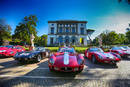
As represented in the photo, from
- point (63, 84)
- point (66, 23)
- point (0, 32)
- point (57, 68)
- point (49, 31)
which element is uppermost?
point (66, 23)

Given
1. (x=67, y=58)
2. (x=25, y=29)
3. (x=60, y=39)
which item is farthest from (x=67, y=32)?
(x=67, y=58)

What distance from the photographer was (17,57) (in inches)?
151

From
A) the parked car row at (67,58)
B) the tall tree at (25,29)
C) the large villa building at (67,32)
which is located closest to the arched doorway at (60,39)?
the large villa building at (67,32)

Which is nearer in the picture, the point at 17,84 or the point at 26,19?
the point at 17,84

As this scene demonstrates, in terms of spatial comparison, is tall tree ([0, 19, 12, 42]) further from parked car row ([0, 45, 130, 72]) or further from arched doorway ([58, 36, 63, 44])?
arched doorway ([58, 36, 63, 44])

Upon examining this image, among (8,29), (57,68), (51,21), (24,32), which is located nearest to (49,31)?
(51,21)

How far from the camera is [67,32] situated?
33.3 metres

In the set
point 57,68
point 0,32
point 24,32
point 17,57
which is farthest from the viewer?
point 24,32

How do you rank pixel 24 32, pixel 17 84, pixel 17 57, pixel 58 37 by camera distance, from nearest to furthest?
pixel 17 84
pixel 17 57
pixel 24 32
pixel 58 37

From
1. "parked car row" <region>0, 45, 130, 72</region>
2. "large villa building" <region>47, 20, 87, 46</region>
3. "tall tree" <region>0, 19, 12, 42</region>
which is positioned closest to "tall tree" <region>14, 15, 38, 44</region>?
"tall tree" <region>0, 19, 12, 42</region>

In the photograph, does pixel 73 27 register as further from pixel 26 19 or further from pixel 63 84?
pixel 63 84

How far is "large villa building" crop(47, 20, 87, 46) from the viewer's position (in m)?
31.6

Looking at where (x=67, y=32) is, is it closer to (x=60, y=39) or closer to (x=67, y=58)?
(x=60, y=39)

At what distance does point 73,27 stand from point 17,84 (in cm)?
3352
